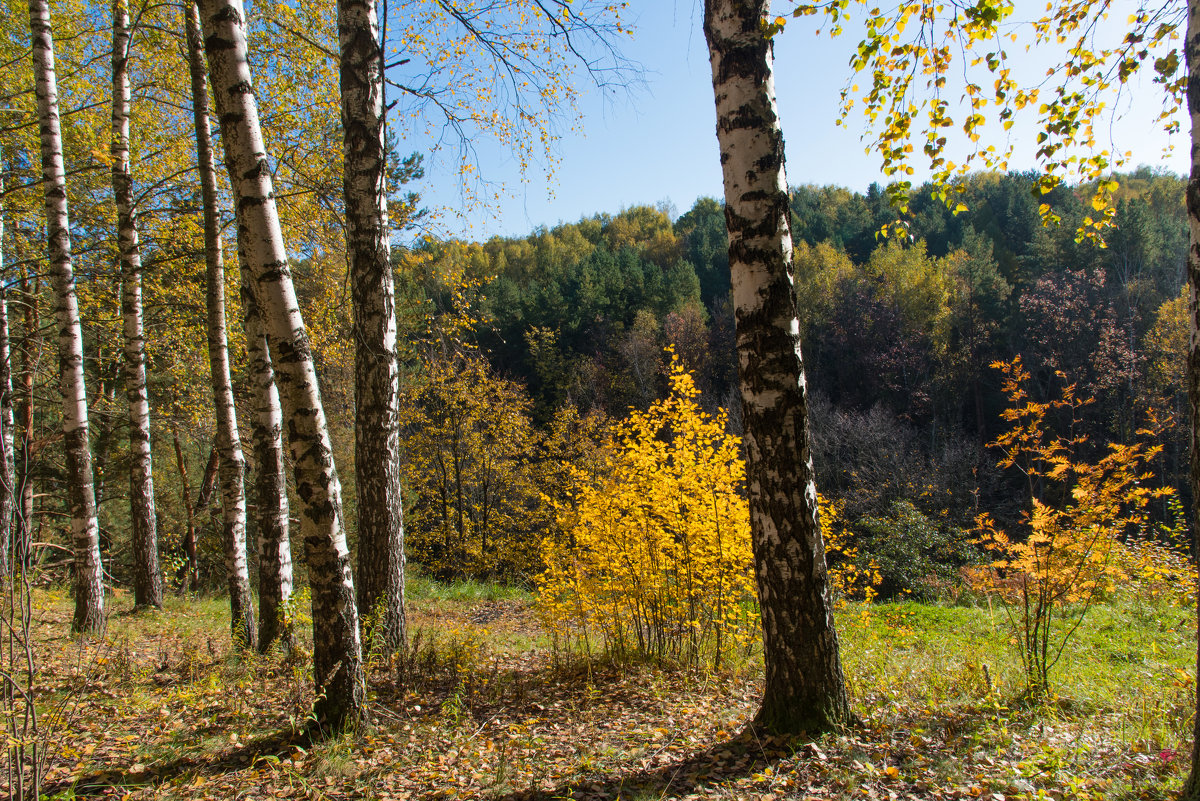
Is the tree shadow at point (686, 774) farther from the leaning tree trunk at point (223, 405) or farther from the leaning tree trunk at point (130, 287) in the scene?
the leaning tree trunk at point (130, 287)

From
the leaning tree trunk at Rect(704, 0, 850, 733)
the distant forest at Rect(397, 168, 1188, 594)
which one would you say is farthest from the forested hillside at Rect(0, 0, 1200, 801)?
the distant forest at Rect(397, 168, 1188, 594)

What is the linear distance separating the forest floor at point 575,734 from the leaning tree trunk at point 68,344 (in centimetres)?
51

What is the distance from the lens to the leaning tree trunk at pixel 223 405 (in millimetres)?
5070

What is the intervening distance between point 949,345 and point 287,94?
33.1 m

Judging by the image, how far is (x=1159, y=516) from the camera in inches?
874

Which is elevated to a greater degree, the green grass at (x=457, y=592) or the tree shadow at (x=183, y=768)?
the tree shadow at (x=183, y=768)

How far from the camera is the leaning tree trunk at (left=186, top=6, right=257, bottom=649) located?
5070mm

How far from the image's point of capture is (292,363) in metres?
2.90

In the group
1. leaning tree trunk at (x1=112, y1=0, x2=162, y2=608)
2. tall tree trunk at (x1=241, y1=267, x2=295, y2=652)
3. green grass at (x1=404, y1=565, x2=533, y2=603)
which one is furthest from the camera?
green grass at (x1=404, y1=565, x2=533, y2=603)

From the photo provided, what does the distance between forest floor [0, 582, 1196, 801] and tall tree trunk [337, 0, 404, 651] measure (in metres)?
0.73

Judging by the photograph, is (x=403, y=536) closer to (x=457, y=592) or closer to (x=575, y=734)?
(x=575, y=734)

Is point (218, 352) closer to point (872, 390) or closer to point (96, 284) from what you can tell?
point (96, 284)

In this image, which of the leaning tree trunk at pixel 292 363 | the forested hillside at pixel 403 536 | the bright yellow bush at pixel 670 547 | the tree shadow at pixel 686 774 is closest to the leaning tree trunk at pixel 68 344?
the forested hillside at pixel 403 536

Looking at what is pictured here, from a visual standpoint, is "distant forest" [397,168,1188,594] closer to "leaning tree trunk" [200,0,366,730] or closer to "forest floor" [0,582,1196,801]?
"forest floor" [0,582,1196,801]
